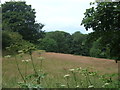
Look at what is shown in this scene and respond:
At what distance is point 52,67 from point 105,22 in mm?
845

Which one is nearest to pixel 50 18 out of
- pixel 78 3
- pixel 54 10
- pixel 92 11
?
pixel 54 10

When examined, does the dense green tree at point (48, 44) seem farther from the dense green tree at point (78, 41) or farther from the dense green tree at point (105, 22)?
the dense green tree at point (105, 22)

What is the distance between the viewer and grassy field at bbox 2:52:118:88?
1.45 m

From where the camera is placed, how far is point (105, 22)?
1.66 m

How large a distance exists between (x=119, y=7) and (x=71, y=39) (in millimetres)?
1119

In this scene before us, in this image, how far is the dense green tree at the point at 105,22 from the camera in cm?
162

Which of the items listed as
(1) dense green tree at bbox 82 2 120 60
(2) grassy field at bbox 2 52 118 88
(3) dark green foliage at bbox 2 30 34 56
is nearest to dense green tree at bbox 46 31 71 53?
(2) grassy field at bbox 2 52 118 88

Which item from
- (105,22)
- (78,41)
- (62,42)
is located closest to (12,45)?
(105,22)

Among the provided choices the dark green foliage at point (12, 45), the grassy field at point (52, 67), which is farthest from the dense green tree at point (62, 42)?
the dark green foliage at point (12, 45)

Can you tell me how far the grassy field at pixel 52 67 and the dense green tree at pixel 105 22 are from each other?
0.36 m

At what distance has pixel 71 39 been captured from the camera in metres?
2.52

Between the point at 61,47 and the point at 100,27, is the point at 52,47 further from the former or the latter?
the point at 100,27

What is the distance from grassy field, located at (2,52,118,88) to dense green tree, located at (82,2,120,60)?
0.36 m

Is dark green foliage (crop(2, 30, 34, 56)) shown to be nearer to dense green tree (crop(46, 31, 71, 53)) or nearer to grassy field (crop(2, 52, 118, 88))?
grassy field (crop(2, 52, 118, 88))
